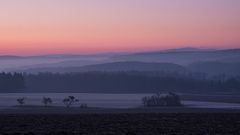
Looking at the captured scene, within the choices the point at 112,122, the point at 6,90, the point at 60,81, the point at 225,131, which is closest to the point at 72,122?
the point at 112,122

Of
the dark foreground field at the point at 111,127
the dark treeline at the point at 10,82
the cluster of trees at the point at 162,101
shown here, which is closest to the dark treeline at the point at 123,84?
the dark treeline at the point at 10,82

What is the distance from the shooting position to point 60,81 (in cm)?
18512

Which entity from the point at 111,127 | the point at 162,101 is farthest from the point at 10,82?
the point at 111,127

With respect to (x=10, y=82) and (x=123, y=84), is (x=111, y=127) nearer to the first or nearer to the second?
(x=10, y=82)

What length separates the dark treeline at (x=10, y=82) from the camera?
157m

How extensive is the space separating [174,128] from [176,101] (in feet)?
217

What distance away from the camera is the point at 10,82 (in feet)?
518

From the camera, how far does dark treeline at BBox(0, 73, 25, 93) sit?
15675cm

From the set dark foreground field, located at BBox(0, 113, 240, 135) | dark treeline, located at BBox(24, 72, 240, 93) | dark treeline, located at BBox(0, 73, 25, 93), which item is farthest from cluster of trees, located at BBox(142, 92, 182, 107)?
dark treeline, located at BBox(24, 72, 240, 93)

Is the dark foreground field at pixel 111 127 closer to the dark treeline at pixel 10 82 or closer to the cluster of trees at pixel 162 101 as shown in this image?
the cluster of trees at pixel 162 101

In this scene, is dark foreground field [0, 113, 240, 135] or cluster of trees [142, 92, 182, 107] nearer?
dark foreground field [0, 113, 240, 135]

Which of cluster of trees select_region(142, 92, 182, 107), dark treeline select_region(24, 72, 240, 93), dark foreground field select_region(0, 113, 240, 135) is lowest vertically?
dark foreground field select_region(0, 113, 240, 135)

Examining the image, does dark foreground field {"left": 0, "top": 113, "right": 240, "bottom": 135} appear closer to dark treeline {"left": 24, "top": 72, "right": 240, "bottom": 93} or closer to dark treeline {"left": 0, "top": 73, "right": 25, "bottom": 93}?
dark treeline {"left": 0, "top": 73, "right": 25, "bottom": 93}

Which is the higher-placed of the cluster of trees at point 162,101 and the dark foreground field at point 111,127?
the cluster of trees at point 162,101
